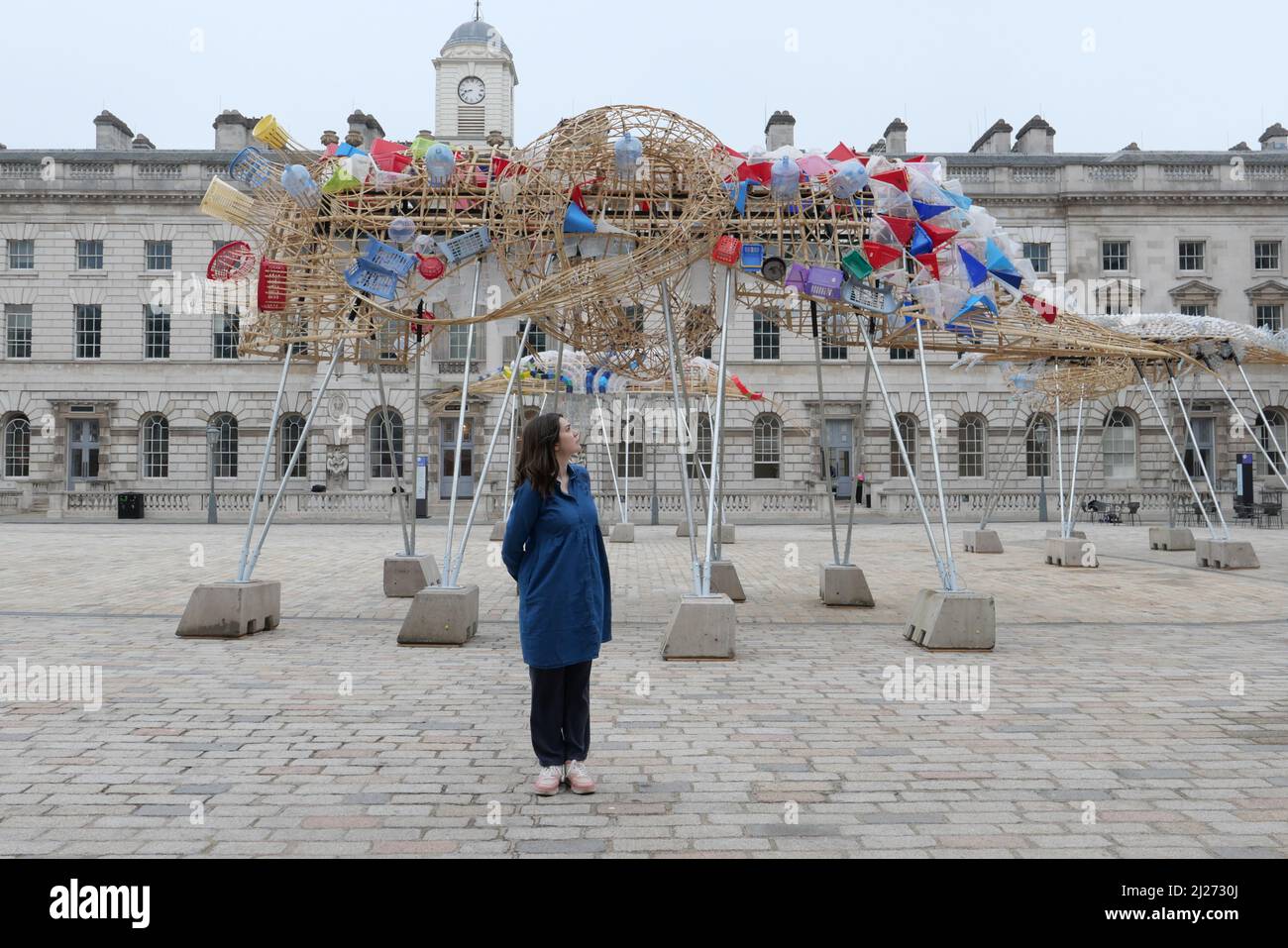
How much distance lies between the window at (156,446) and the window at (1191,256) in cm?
4478

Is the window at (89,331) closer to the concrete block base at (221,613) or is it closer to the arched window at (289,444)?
the arched window at (289,444)

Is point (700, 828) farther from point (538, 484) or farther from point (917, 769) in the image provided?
point (538, 484)

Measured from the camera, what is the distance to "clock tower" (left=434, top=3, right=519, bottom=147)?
43812 mm

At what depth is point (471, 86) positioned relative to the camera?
4416 cm

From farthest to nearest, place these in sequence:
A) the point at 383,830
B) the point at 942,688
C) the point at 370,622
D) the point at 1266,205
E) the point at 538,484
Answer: the point at 1266,205 → the point at 370,622 → the point at 942,688 → the point at 538,484 → the point at 383,830

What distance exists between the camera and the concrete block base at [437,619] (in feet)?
28.3

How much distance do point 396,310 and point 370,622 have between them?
3.57 meters

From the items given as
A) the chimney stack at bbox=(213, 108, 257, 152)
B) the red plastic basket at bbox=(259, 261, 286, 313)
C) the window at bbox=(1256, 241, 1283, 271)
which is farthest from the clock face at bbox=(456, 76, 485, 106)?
the red plastic basket at bbox=(259, 261, 286, 313)

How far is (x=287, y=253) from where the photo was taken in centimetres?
855

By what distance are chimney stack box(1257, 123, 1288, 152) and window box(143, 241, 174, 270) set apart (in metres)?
51.5

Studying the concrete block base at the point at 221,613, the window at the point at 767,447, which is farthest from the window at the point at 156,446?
the concrete block base at the point at 221,613

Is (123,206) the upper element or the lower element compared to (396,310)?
upper

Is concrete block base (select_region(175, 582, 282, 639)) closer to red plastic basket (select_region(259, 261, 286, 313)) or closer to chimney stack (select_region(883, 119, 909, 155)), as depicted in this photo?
red plastic basket (select_region(259, 261, 286, 313))
